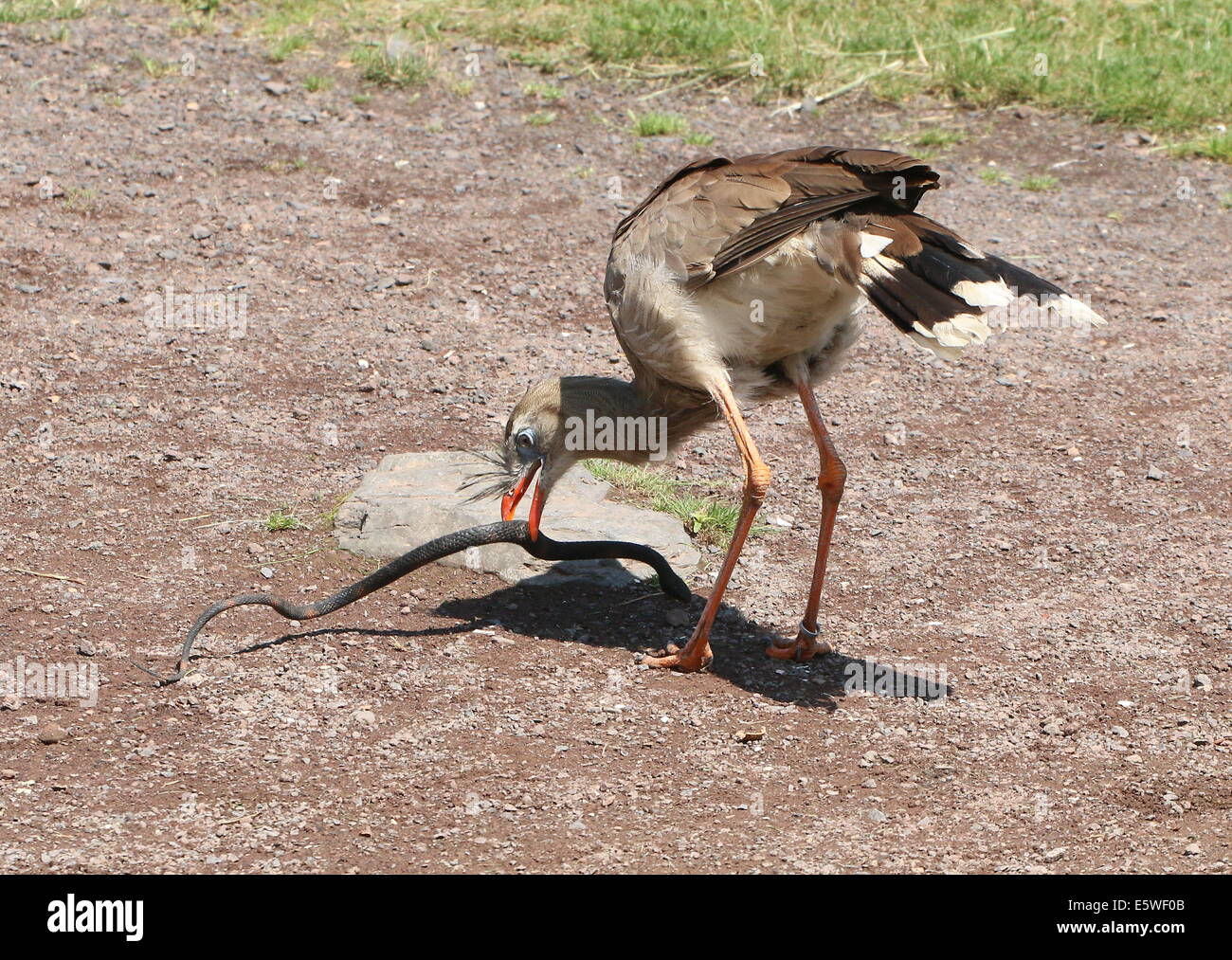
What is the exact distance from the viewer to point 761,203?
17.4ft

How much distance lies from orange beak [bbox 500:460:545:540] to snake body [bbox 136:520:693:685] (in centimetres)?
5

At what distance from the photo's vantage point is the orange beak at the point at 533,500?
5.62 meters

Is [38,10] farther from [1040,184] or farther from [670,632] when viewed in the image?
[670,632]

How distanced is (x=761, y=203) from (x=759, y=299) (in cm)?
38

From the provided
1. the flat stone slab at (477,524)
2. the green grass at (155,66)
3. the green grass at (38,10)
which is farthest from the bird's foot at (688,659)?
the green grass at (38,10)

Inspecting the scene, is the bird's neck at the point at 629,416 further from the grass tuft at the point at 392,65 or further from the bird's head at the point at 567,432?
the grass tuft at the point at 392,65

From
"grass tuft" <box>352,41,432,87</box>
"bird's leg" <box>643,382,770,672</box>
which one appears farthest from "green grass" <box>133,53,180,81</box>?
"bird's leg" <box>643,382,770,672</box>

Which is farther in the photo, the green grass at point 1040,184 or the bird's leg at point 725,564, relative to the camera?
the green grass at point 1040,184

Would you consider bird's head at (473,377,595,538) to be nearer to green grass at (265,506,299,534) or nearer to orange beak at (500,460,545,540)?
orange beak at (500,460,545,540)

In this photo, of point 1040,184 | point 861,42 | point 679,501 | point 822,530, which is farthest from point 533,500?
point 861,42

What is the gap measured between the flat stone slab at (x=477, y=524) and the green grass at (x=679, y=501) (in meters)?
0.11

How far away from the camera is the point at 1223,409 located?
24.7 ft

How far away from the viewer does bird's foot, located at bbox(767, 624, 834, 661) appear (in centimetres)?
556

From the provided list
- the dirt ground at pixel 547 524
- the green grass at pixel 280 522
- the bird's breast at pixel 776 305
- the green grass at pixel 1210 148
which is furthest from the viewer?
the green grass at pixel 1210 148
